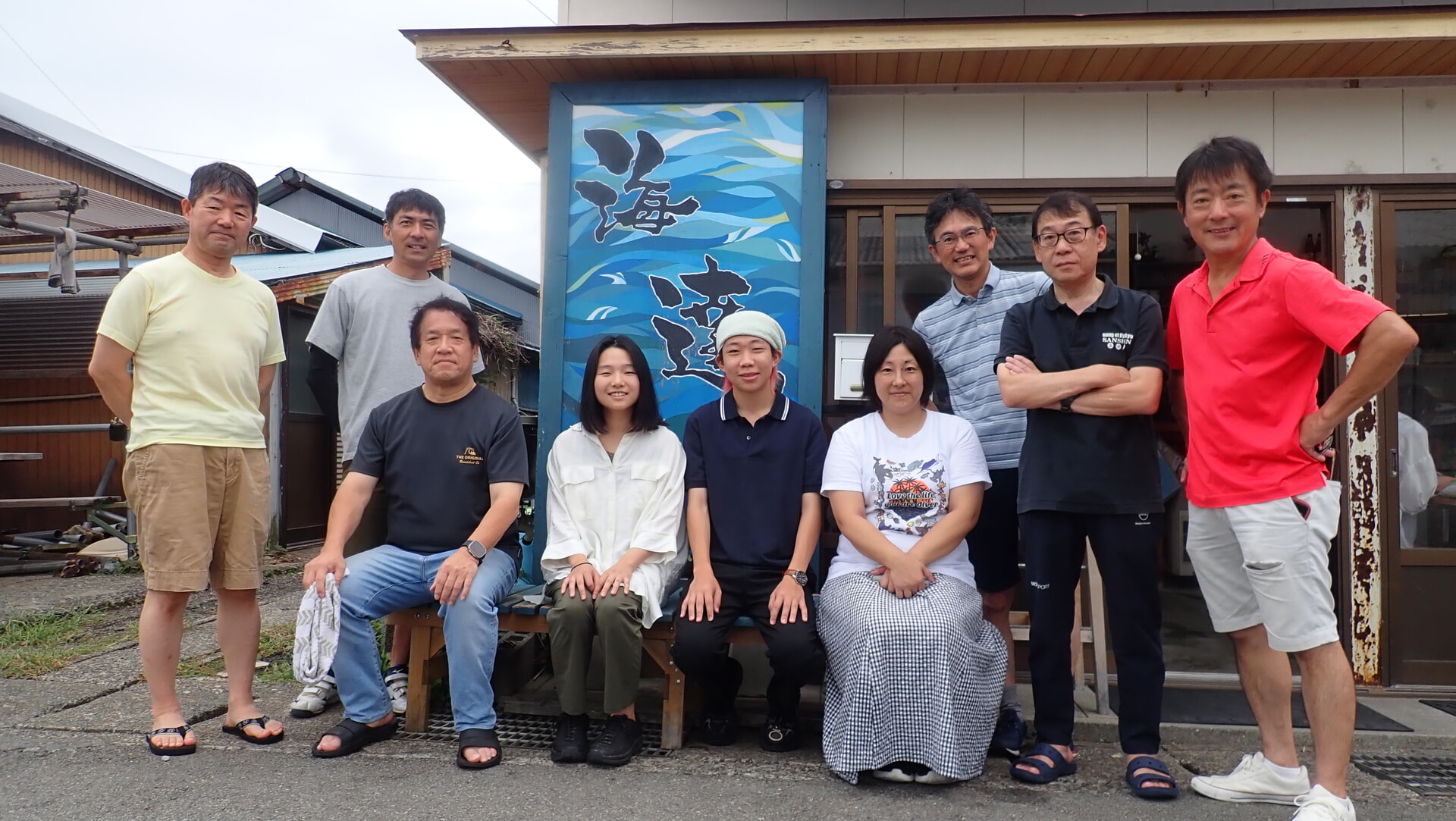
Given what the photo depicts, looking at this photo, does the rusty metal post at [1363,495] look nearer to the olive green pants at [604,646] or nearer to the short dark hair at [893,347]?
the short dark hair at [893,347]

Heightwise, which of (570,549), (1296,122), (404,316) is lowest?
(570,549)

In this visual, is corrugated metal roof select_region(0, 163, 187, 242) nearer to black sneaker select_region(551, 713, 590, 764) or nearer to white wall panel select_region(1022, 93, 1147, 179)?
black sneaker select_region(551, 713, 590, 764)

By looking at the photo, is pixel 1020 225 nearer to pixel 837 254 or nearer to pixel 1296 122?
pixel 837 254

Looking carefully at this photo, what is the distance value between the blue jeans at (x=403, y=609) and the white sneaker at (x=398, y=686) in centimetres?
30

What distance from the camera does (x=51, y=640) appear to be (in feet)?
16.3

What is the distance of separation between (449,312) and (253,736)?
5.55 ft

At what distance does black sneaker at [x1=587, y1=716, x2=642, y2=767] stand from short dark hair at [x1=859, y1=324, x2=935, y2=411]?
58.0 inches

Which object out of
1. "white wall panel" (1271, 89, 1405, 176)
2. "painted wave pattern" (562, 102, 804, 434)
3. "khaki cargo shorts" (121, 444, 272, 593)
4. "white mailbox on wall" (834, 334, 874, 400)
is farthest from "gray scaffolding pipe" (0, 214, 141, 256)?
"white wall panel" (1271, 89, 1405, 176)

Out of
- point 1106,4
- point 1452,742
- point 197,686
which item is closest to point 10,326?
point 197,686

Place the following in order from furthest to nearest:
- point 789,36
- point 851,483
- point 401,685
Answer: point 789,36 → point 401,685 → point 851,483

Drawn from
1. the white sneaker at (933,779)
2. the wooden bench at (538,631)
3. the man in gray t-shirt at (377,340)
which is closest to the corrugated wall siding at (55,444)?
the man in gray t-shirt at (377,340)

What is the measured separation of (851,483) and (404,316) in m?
2.03

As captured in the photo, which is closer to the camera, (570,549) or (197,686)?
(570,549)

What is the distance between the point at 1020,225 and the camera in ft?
14.5
